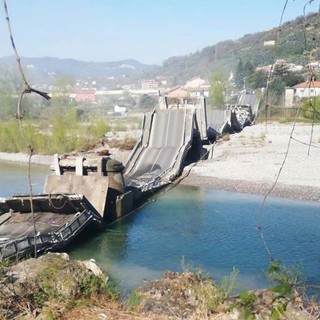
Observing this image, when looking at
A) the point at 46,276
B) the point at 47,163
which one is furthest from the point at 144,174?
the point at 46,276

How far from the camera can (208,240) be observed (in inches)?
704

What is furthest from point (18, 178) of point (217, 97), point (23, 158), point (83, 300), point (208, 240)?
point (217, 97)

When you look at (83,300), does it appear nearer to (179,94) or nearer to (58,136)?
(58,136)

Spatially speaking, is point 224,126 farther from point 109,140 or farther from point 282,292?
point 282,292

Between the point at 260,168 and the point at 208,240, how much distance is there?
14.7 meters

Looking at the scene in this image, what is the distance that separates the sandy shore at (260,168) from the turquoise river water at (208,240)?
81.5 inches

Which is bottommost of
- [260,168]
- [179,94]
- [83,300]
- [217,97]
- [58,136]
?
[260,168]

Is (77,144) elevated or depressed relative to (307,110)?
depressed

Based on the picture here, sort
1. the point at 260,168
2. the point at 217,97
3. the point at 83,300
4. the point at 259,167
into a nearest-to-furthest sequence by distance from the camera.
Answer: the point at 83,300
the point at 260,168
the point at 259,167
the point at 217,97

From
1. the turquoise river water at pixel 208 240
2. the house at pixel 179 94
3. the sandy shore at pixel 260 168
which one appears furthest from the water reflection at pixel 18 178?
the house at pixel 179 94

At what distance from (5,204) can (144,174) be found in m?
10.7

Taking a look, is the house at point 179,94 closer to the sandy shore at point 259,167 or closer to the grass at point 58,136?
the grass at point 58,136

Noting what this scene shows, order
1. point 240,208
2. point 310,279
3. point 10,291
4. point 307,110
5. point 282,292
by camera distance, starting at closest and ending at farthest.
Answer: point 282,292 → point 307,110 → point 10,291 → point 310,279 → point 240,208

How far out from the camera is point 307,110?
288 centimetres
